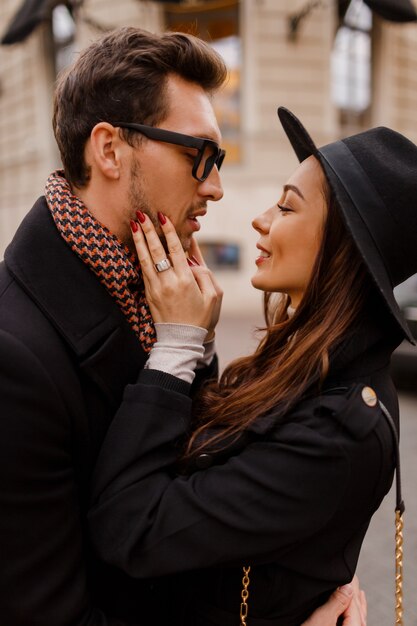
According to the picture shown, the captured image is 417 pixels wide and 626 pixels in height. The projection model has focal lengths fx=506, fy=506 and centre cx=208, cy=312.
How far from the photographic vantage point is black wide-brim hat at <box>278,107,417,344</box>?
1.29m

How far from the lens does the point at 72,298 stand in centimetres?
135

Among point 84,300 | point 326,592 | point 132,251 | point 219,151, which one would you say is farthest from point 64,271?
point 326,592

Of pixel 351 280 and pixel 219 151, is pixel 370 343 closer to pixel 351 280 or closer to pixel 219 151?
pixel 351 280

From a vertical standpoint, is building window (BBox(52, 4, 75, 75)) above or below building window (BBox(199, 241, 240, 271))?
above

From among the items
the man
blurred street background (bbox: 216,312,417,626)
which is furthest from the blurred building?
the man

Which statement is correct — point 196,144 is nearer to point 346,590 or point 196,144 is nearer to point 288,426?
point 288,426

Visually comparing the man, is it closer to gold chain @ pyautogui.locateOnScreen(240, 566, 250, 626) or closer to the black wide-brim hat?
gold chain @ pyautogui.locateOnScreen(240, 566, 250, 626)

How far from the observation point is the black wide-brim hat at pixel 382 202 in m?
1.29

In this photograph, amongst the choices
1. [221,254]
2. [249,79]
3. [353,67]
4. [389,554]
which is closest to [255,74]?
[249,79]

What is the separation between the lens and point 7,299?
1.29 metres

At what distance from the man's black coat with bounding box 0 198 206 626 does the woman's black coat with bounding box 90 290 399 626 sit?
9cm

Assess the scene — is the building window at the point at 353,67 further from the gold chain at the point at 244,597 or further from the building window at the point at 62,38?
the gold chain at the point at 244,597

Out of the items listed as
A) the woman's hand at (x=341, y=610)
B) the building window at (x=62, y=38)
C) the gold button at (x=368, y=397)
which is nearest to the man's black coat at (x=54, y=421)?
the woman's hand at (x=341, y=610)

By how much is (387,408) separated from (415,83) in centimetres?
1333
